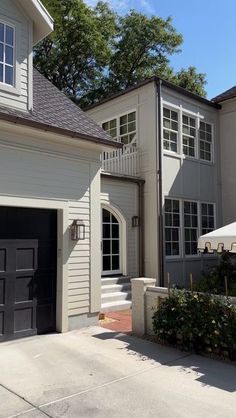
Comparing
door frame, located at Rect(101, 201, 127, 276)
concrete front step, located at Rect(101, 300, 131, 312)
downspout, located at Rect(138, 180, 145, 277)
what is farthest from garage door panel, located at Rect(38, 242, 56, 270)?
downspout, located at Rect(138, 180, 145, 277)

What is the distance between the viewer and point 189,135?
46.9ft

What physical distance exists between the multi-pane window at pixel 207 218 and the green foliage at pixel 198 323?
7.44 m

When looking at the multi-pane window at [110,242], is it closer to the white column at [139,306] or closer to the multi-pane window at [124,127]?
the multi-pane window at [124,127]

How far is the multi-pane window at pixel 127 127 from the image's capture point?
13758 mm

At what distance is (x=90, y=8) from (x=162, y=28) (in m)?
4.85

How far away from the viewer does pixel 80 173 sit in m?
8.67

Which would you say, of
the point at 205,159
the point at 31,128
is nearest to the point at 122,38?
the point at 205,159

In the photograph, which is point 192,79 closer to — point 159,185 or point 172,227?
point 159,185

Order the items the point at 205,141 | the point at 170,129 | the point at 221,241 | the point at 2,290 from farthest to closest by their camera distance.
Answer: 1. the point at 205,141
2. the point at 170,129
3. the point at 221,241
4. the point at 2,290

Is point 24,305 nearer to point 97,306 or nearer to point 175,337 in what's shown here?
point 97,306

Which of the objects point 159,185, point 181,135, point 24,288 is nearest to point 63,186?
point 24,288

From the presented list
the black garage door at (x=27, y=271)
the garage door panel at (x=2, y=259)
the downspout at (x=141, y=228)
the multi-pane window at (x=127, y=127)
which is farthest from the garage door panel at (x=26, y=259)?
the multi-pane window at (x=127, y=127)

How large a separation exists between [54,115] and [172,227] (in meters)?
6.23

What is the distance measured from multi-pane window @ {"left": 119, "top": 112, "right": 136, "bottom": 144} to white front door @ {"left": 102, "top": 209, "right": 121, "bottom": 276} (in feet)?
10.3
